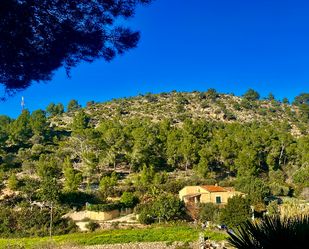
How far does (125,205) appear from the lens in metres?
22.2

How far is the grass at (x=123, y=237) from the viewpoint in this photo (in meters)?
14.5

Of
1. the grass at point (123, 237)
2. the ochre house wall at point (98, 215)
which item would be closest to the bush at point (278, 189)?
the grass at point (123, 237)

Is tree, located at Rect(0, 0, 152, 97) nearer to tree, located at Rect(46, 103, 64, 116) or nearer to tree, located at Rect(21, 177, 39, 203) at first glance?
tree, located at Rect(21, 177, 39, 203)

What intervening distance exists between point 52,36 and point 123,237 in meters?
14.3

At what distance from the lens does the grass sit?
571 inches

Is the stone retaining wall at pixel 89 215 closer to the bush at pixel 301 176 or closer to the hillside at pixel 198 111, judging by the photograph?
the bush at pixel 301 176

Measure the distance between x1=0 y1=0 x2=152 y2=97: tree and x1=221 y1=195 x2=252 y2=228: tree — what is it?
16.4 meters

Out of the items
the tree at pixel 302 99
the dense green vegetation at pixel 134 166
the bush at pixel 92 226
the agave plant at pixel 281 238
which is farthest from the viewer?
the tree at pixel 302 99

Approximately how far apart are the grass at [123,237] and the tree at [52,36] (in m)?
13.0

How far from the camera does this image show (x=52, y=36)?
4.18 metres

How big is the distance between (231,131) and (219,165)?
34.9 feet

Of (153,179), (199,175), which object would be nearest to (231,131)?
(199,175)

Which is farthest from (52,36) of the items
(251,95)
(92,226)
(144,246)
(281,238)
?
(251,95)

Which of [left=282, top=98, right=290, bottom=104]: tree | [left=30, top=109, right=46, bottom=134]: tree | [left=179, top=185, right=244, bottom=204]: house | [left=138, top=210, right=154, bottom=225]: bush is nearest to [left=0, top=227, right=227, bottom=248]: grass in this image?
[left=138, top=210, right=154, bottom=225]: bush
